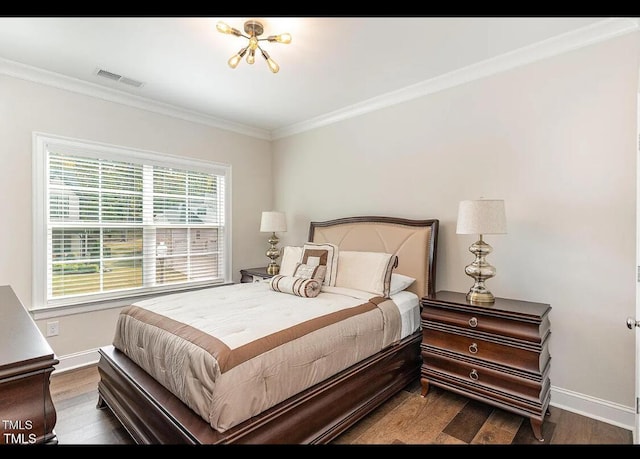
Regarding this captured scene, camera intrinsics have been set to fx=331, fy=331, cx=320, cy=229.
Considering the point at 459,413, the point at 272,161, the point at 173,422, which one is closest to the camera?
the point at 173,422

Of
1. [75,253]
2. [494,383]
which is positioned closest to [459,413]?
[494,383]

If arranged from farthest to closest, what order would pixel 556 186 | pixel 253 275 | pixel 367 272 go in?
pixel 253 275 → pixel 367 272 → pixel 556 186

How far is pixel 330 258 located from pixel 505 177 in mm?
1592

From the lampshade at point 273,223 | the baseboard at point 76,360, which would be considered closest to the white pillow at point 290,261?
the lampshade at point 273,223

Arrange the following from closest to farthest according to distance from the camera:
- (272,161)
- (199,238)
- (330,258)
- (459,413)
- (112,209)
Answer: (459,413) → (330,258) → (112,209) → (199,238) → (272,161)

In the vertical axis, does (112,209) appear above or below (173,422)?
Result: above

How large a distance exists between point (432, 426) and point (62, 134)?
379cm

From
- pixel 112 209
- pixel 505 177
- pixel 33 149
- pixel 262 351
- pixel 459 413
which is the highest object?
pixel 33 149

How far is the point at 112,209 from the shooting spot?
3.29 metres

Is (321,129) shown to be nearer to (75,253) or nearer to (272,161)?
(272,161)

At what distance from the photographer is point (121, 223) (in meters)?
3.35

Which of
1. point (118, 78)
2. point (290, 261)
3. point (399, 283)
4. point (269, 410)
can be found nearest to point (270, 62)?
point (118, 78)

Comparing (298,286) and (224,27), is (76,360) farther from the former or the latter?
(224,27)

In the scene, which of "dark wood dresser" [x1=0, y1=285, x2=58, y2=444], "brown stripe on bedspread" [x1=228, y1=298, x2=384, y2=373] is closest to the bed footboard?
"brown stripe on bedspread" [x1=228, y1=298, x2=384, y2=373]
